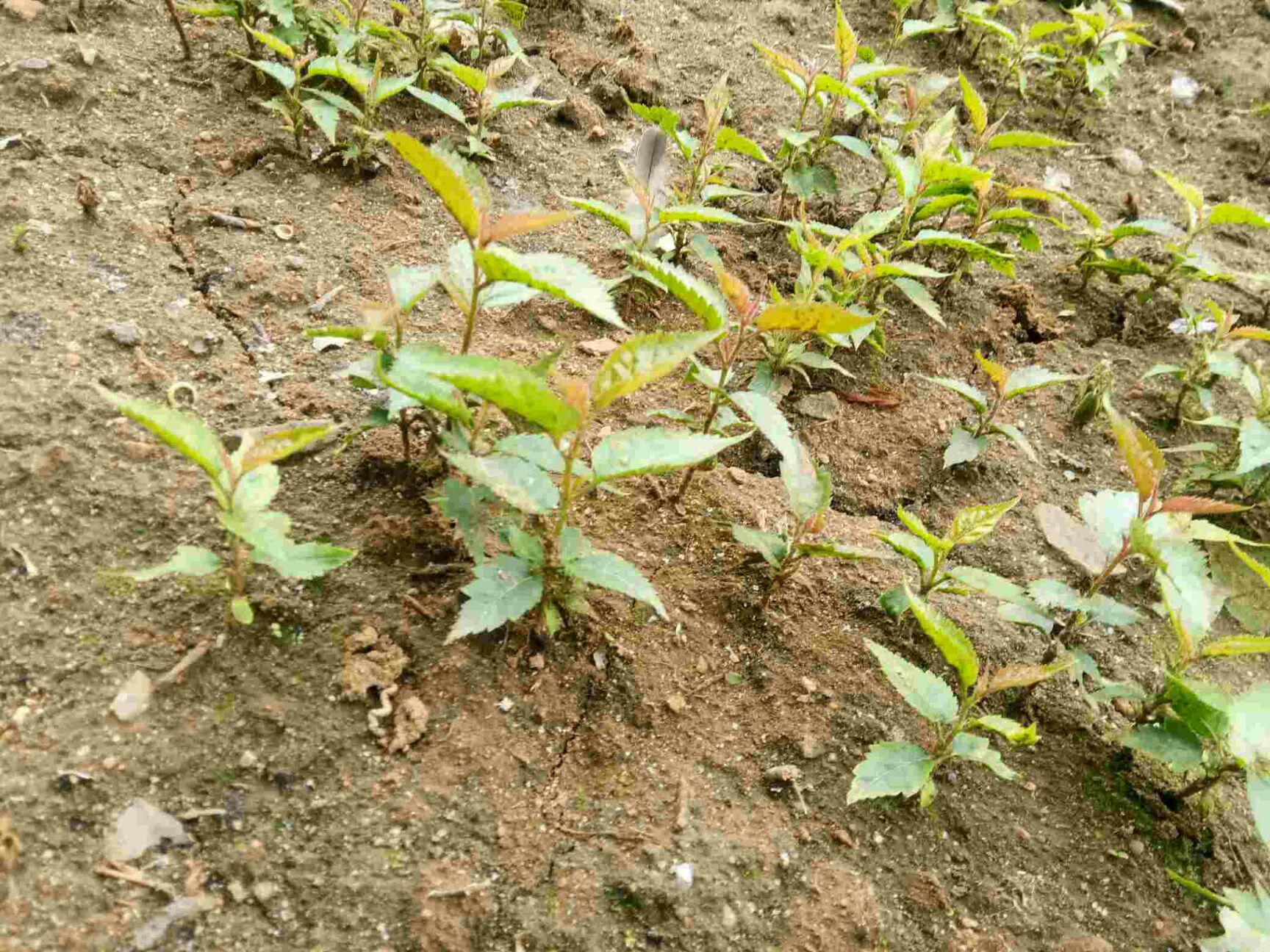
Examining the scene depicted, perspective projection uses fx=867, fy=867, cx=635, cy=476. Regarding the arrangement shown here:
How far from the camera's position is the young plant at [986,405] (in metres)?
2.33

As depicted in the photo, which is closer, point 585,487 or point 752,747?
point 585,487

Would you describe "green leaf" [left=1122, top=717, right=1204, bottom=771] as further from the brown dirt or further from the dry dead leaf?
the dry dead leaf

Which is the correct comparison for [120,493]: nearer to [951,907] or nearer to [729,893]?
[729,893]

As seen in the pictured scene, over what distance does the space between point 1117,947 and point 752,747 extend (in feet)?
2.50

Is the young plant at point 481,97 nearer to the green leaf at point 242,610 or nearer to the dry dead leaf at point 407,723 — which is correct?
the green leaf at point 242,610

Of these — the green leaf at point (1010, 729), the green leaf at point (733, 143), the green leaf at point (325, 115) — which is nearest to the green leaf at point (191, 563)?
the green leaf at point (1010, 729)

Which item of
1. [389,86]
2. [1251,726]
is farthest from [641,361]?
[389,86]

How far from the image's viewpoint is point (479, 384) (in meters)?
1.39

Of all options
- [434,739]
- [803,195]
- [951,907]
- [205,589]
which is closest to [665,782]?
[434,739]

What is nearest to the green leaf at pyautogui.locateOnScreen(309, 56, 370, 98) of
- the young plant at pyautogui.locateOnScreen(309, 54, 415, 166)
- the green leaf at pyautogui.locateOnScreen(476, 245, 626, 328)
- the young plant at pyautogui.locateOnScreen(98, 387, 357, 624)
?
the young plant at pyautogui.locateOnScreen(309, 54, 415, 166)

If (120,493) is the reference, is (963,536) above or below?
above

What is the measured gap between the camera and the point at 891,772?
1.63 metres

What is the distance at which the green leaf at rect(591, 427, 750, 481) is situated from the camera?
1505 mm

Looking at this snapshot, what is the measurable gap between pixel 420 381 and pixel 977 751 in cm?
123
